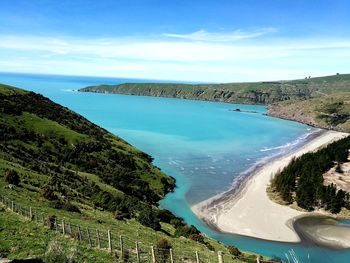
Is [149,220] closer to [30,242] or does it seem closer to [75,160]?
[30,242]

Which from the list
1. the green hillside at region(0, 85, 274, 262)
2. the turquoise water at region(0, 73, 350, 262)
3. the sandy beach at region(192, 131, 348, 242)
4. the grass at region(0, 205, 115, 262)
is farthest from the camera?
the sandy beach at region(192, 131, 348, 242)

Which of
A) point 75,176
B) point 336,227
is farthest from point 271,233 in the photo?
point 75,176

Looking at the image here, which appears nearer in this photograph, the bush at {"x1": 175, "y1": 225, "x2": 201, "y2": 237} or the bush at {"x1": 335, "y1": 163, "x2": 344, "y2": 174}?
the bush at {"x1": 175, "y1": 225, "x2": 201, "y2": 237}

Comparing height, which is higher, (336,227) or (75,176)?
(75,176)

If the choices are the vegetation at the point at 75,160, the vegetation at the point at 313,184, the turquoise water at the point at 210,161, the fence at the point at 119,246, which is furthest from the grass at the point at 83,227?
the vegetation at the point at 313,184

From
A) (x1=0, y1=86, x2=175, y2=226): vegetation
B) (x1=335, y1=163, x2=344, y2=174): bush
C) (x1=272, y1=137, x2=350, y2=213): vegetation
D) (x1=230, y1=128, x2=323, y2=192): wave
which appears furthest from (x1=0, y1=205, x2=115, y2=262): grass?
(x1=335, y1=163, x2=344, y2=174): bush

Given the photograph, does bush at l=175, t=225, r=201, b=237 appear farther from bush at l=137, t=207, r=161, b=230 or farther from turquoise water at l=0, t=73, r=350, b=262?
turquoise water at l=0, t=73, r=350, b=262

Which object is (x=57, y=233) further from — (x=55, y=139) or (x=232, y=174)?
(x=232, y=174)
